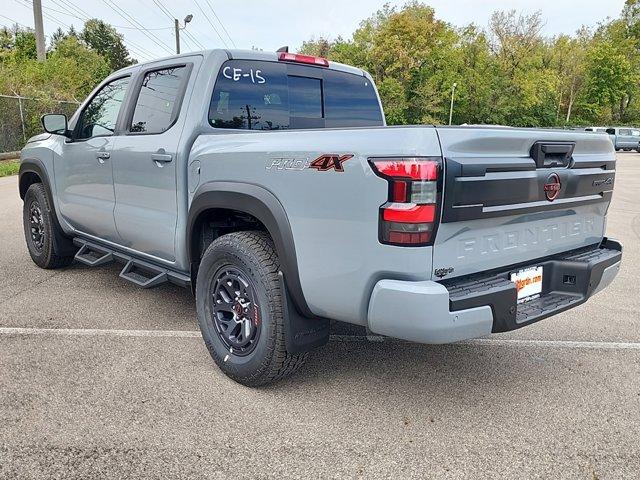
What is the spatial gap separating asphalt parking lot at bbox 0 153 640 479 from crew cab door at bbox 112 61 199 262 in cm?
73

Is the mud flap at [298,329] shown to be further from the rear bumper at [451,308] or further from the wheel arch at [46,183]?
the wheel arch at [46,183]

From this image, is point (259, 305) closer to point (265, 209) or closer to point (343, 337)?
point (265, 209)

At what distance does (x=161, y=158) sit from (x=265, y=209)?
1.12 m

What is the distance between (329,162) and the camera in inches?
97.5

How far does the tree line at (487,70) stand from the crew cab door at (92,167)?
143 feet

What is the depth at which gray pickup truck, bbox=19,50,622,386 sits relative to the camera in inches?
91.5

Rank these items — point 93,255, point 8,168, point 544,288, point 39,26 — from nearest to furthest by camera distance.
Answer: point 544,288
point 93,255
point 8,168
point 39,26

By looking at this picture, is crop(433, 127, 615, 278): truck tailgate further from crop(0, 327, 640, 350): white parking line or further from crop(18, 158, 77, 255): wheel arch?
crop(18, 158, 77, 255): wheel arch

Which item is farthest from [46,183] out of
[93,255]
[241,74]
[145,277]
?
[241,74]

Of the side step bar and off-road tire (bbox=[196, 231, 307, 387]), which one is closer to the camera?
off-road tire (bbox=[196, 231, 307, 387])

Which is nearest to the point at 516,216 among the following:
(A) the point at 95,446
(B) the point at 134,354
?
(A) the point at 95,446

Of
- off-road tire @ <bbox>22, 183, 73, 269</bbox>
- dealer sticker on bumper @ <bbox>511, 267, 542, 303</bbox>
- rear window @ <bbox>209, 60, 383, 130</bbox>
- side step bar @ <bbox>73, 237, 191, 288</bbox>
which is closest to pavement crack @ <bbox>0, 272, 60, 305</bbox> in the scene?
off-road tire @ <bbox>22, 183, 73, 269</bbox>

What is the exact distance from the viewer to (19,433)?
2.60m

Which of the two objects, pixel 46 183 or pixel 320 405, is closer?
pixel 320 405
